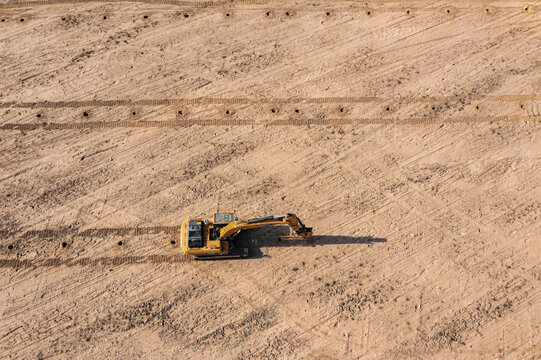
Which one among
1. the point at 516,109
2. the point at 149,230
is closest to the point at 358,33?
the point at 516,109

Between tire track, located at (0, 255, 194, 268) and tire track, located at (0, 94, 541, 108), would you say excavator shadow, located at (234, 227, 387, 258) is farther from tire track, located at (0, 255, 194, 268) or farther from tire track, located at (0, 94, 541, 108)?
tire track, located at (0, 94, 541, 108)

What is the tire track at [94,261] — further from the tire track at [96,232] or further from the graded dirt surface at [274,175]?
the tire track at [96,232]

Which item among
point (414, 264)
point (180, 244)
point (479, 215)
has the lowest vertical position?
point (414, 264)

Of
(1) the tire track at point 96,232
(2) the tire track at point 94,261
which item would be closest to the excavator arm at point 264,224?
(2) the tire track at point 94,261

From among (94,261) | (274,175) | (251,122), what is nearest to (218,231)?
(274,175)

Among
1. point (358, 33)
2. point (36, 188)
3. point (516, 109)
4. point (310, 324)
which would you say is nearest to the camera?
point (310, 324)

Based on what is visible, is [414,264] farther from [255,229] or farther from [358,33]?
[358,33]

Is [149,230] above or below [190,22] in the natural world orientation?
below
